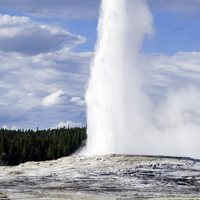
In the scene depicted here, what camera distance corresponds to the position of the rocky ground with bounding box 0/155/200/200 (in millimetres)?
24656

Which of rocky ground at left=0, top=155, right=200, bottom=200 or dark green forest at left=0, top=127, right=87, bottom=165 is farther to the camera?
dark green forest at left=0, top=127, right=87, bottom=165

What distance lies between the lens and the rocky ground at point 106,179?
24.7m

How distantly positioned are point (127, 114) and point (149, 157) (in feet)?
30.7

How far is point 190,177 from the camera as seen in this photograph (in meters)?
31.5

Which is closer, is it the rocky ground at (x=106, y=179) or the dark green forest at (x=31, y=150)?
the rocky ground at (x=106, y=179)

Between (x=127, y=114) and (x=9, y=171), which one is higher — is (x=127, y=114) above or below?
above

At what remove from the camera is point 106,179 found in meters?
30.7

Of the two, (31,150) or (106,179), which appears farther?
(31,150)

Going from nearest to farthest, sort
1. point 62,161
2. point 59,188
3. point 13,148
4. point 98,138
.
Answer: point 59,188
point 62,161
point 98,138
point 13,148

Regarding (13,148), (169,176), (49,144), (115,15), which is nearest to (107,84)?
(115,15)

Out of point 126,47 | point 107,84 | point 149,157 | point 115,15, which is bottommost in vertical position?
point 149,157

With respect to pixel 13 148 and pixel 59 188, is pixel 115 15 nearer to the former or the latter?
pixel 59 188

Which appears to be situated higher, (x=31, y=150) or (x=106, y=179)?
(x=31, y=150)

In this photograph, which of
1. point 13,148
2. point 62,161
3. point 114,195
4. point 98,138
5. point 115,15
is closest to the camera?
point 114,195
